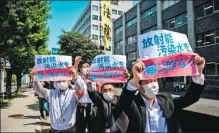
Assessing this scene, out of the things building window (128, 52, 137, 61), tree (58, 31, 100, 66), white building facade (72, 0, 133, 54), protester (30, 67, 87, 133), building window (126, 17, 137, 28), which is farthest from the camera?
white building facade (72, 0, 133, 54)

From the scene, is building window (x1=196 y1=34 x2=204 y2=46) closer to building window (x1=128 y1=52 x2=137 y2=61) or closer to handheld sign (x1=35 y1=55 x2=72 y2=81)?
building window (x1=128 y1=52 x2=137 y2=61)

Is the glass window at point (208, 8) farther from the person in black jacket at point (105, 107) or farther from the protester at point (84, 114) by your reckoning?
the person in black jacket at point (105, 107)

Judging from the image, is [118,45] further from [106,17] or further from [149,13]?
[106,17]

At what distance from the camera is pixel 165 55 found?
11.1 feet

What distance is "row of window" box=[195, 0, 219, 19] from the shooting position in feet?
84.1

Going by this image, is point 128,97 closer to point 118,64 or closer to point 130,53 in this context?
point 118,64

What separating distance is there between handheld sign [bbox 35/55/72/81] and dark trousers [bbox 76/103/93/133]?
98 cm

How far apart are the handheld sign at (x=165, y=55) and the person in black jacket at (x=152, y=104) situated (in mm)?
117

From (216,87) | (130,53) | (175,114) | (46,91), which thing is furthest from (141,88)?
(130,53)

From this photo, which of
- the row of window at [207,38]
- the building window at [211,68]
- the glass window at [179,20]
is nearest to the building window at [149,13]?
the glass window at [179,20]

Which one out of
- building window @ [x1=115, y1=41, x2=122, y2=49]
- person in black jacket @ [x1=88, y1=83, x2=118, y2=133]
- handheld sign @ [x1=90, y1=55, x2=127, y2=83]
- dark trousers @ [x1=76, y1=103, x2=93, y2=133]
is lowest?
dark trousers @ [x1=76, y1=103, x2=93, y2=133]

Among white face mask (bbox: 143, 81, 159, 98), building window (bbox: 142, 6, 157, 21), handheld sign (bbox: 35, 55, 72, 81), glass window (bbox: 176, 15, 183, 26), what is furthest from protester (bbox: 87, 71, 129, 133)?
building window (bbox: 142, 6, 157, 21)

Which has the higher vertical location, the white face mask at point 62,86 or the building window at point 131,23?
the building window at point 131,23

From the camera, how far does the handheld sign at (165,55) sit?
3.21 m
